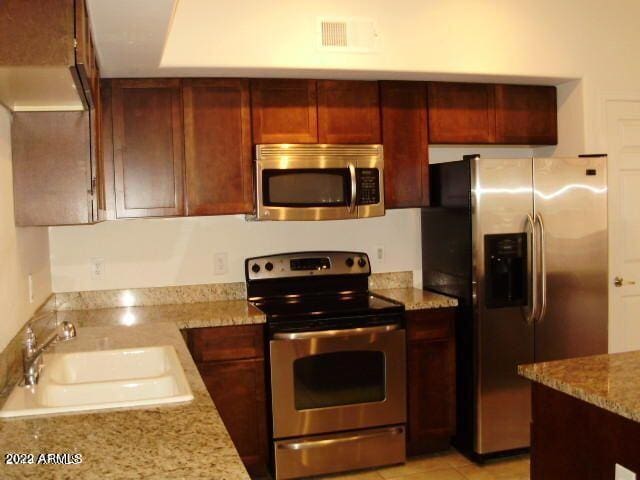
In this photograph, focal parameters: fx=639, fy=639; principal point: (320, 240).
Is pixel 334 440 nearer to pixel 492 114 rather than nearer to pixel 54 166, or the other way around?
pixel 54 166

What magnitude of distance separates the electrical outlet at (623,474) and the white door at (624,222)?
2333mm

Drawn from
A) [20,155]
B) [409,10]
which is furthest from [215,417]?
[409,10]

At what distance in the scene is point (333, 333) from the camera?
3.35 m

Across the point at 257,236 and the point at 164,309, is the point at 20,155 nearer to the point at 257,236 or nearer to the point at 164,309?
the point at 164,309

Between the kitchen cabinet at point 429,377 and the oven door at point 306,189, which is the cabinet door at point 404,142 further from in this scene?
the kitchen cabinet at point 429,377

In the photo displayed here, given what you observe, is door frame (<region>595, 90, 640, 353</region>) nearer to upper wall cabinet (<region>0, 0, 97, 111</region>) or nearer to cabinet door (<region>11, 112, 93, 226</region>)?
cabinet door (<region>11, 112, 93, 226</region>)

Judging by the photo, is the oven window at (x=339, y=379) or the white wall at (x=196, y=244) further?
the white wall at (x=196, y=244)

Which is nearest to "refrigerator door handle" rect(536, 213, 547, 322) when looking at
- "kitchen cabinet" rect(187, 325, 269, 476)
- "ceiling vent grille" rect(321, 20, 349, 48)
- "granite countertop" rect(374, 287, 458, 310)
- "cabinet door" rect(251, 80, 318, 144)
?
"granite countertop" rect(374, 287, 458, 310)

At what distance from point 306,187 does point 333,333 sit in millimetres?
817

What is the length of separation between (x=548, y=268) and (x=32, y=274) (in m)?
2.65

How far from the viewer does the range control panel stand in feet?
12.5

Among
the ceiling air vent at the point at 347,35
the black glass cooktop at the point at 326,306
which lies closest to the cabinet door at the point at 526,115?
the ceiling air vent at the point at 347,35

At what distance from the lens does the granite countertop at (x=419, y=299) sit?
3559 millimetres

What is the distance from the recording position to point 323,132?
363 cm
